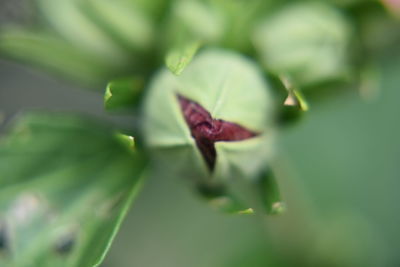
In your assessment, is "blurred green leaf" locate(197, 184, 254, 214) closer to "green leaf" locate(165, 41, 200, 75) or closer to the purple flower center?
the purple flower center

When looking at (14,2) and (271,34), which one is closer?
(271,34)

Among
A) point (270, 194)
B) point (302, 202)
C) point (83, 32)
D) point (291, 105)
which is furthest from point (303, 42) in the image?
point (302, 202)

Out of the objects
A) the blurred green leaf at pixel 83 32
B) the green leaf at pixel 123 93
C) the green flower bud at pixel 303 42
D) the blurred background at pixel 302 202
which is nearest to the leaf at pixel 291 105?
the green flower bud at pixel 303 42

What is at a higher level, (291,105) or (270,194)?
(291,105)

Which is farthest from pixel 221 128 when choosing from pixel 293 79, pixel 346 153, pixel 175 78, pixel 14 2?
pixel 346 153

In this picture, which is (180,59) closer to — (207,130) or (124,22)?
(207,130)

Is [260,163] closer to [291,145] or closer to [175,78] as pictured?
[175,78]
